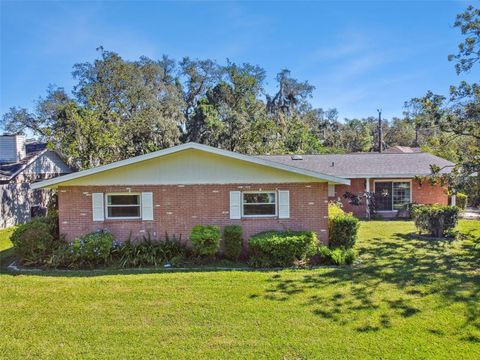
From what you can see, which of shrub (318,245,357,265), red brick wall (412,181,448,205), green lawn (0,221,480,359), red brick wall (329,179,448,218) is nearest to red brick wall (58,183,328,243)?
shrub (318,245,357,265)

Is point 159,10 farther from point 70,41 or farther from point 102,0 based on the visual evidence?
point 70,41

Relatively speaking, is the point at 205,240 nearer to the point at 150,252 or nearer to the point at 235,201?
the point at 235,201

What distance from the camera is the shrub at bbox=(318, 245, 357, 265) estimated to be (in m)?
9.91

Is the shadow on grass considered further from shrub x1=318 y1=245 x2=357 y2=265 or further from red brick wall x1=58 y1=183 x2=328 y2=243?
red brick wall x1=58 y1=183 x2=328 y2=243

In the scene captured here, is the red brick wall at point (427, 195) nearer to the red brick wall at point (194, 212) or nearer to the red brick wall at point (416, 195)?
the red brick wall at point (416, 195)

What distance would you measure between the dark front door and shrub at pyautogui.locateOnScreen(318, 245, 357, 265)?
10.5 meters

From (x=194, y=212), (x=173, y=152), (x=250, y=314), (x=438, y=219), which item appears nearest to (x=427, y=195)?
(x=438, y=219)

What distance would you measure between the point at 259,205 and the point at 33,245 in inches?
270

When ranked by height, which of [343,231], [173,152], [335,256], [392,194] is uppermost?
[173,152]

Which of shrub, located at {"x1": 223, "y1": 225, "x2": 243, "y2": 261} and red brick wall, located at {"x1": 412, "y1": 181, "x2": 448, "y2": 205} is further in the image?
red brick wall, located at {"x1": 412, "y1": 181, "x2": 448, "y2": 205}

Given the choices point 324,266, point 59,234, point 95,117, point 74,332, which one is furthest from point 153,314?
point 95,117

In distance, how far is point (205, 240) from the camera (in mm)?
10094

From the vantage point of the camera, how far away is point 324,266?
388 inches

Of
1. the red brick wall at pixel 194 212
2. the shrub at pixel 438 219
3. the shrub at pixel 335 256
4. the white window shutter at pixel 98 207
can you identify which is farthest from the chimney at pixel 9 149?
the shrub at pixel 438 219
